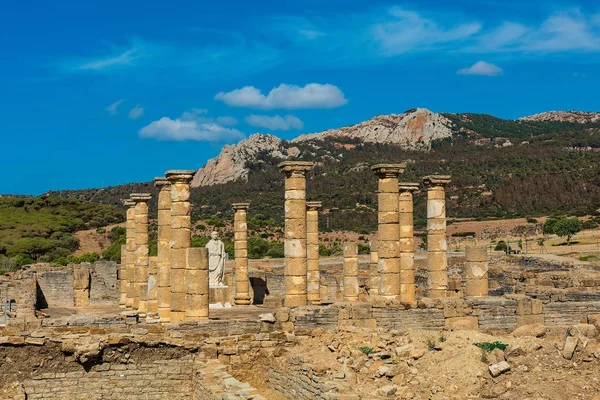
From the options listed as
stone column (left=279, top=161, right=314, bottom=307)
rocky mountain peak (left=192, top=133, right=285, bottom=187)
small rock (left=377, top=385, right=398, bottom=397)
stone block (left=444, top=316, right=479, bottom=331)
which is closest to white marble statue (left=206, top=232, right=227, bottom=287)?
stone column (left=279, top=161, right=314, bottom=307)

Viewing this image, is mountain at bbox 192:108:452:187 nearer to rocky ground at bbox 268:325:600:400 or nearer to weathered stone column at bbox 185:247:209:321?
weathered stone column at bbox 185:247:209:321

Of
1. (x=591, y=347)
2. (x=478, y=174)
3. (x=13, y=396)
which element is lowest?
(x=13, y=396)

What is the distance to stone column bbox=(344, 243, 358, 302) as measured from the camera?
2616 centimetres

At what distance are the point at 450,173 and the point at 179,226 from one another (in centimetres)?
6640

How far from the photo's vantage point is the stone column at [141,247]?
2448 cm

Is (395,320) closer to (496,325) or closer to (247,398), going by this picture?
(496,325)

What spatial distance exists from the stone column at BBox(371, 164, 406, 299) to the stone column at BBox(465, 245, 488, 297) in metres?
2.06

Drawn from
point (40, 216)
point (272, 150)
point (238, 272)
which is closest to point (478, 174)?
point (272, 150)

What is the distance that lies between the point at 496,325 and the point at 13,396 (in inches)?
403

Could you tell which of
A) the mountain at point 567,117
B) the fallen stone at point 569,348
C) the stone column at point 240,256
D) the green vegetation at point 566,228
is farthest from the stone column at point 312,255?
the mountain at point 567,117

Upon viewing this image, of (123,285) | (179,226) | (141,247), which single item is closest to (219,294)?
(141,247)

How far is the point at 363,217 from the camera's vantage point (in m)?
69.0

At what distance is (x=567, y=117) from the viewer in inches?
5482

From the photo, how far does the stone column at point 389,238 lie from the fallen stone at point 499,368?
788 centimetres
